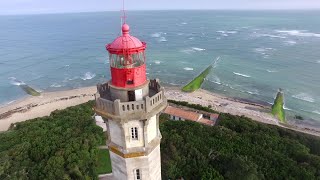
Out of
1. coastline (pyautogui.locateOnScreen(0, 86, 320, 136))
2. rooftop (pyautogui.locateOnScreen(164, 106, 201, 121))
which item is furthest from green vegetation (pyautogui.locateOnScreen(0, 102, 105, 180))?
coastline (pyautogui.locateOnScreen(0, 86, 320, 136))

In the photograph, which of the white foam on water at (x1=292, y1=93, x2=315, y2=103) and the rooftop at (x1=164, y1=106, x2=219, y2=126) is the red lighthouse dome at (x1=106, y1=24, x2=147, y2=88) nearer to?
the rooftop at (x1=164, y1=106, x2=219, y2=126)

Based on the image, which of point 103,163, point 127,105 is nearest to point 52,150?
point 103,163

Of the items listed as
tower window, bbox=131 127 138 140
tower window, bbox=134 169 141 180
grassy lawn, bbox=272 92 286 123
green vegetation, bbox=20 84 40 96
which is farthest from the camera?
green vegetation, bbox=20 84 40 96

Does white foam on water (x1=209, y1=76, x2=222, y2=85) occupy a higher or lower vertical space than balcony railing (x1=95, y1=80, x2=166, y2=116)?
lower

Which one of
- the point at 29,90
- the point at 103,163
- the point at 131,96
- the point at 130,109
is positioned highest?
the point at 131,96

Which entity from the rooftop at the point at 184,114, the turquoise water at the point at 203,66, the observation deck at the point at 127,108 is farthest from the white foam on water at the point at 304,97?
the observation deck at the point at 127,108

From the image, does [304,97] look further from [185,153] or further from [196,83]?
[185,153]
